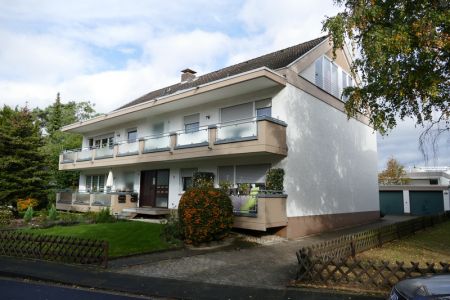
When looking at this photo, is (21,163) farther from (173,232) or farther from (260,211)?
(260,211)

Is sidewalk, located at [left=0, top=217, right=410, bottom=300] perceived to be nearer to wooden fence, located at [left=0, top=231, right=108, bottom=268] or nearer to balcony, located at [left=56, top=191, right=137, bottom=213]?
wooden fence, located at [left=0, top=231, right=108, bottom=268]

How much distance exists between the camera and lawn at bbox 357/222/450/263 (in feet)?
36.8

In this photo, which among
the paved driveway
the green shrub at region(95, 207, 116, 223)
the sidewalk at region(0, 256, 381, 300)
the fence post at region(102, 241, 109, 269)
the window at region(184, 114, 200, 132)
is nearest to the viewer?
the sidewalk at region(0, 256, 381, 300)

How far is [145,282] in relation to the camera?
8734 mm

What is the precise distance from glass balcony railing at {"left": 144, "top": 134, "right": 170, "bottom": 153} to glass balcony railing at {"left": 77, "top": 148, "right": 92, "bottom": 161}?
7.42 metres

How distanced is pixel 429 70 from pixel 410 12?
1859 millimetres

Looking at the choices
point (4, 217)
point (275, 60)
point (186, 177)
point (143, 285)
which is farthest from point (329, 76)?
point (4, 217)

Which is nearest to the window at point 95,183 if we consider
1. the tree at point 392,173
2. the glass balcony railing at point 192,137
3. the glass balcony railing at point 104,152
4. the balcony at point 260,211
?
the glass balcony railing at point 104,152

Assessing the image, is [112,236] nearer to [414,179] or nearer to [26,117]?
[26,117]

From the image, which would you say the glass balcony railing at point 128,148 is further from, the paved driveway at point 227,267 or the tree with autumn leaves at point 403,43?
the tree with autumn leaves at point 403,43

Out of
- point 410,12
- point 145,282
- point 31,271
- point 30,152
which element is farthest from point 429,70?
point 30,152

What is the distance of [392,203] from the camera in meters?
39.1

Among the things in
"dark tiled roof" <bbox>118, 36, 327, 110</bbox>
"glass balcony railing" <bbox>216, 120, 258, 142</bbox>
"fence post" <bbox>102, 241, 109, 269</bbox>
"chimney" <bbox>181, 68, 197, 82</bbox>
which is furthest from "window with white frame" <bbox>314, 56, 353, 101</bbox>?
"fence post" <bbox>102, 241, 109, 269</bbox>

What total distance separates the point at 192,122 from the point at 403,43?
42.9 ft
